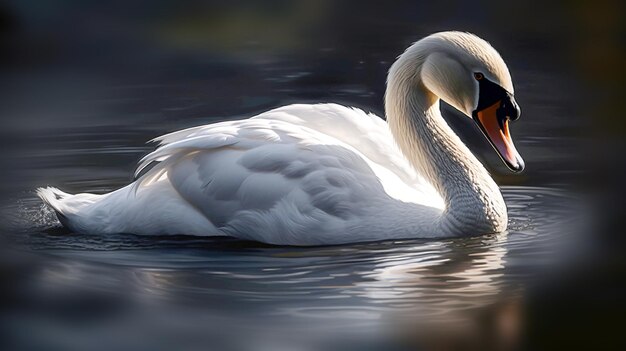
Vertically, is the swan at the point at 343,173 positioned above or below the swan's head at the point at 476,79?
below

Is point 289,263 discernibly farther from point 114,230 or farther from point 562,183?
point 562,183

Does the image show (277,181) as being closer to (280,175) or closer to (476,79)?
(280,175)

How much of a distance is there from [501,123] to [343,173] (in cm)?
83

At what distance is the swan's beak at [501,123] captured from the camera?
7.55 meters

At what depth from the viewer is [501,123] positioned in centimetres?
761

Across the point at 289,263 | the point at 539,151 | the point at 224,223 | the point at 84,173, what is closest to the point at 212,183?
the point at 224,223

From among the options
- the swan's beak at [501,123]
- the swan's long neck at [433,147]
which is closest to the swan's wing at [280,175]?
the swan's long neck at [433,147]

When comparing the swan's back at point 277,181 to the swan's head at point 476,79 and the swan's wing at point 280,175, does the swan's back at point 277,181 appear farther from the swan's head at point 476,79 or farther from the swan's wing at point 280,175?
the swan's head at point 476,79

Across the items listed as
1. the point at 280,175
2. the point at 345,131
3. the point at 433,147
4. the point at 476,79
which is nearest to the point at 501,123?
the point at 476,79

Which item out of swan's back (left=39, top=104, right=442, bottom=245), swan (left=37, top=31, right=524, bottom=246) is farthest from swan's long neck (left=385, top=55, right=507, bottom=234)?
swan's back (left=39, top=104, right=442, bottom=245)

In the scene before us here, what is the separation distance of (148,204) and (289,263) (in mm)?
969

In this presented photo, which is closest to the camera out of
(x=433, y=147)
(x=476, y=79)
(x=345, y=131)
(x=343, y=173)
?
(x=343, y=173)

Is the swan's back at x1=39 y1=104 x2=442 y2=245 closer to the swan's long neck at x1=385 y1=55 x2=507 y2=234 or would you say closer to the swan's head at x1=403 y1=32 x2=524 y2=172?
the swan's long neck at x1=385 y1=55 x2=507 y2=234

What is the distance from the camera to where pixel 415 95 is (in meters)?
7.73
